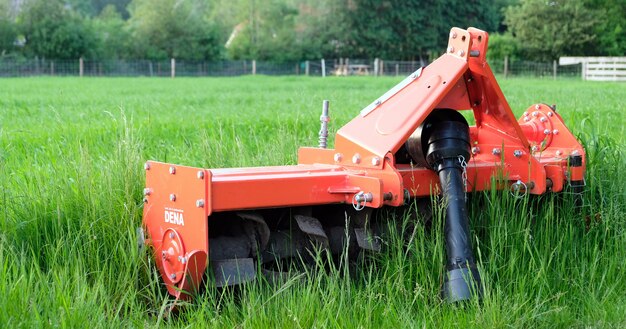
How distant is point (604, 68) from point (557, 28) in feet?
41.7

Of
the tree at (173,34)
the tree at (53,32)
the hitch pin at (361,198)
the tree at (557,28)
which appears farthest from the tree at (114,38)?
the hitch pin at (361,198)

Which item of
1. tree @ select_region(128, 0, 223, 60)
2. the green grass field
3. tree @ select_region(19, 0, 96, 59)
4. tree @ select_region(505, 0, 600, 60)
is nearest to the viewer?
the green grass field

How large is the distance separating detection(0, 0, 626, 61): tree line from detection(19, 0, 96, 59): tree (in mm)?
63

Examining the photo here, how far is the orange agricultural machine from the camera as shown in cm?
355

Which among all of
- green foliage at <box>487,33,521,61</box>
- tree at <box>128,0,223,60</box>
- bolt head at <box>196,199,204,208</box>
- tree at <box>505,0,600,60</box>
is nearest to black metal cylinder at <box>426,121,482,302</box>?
bolt head at <box>196,199,204,208</box>

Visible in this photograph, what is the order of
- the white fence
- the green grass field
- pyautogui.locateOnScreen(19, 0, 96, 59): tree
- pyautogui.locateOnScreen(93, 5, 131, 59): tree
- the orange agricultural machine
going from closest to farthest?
the green grass field, the orange agricultural machine, the white fence, pyautogui.locateOnScreen(19, 0, 96, 59): tree, pyautogui.locateOnScreen(93, 5, 131, 59): tree

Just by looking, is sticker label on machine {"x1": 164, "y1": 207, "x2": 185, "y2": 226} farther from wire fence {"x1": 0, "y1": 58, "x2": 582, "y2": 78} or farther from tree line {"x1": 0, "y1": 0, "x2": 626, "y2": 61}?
tree line {"x1": 0, "y1": 0, "x2": 626, "y2": 61}

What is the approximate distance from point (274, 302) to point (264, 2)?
228ft

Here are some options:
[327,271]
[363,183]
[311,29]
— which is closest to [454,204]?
[363,183]

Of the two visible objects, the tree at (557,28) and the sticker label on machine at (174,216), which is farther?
the tree at (557,28)

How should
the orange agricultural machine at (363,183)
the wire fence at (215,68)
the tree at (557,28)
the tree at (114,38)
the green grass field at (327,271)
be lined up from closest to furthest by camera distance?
the green grass field at (327,271) < the orange agricultural machine at (363,183) < the wire fence at (215,68) < the tree at (557,28) < the tree at (114,38)

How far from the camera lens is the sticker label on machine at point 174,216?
360cm

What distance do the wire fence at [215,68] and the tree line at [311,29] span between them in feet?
8.22

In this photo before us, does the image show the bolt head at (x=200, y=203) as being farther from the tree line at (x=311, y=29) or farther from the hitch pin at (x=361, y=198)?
the tree line at (x=311, y=29)
